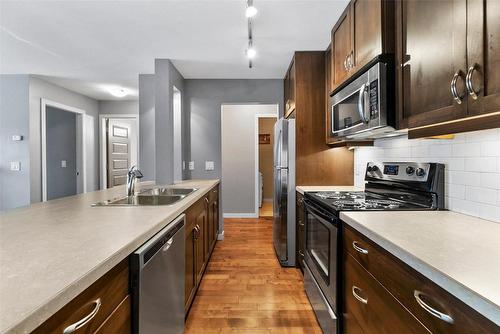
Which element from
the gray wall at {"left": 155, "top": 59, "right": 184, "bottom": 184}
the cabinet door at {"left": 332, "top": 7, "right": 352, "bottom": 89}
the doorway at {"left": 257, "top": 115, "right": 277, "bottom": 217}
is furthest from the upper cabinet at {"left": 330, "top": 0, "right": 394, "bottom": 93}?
the doorway at {"left": 257, "top": 115, "right": 277, "bottom": 217}

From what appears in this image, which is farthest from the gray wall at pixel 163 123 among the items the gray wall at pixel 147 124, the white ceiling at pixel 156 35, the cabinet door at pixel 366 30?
the cabinet door at pixel 366 30

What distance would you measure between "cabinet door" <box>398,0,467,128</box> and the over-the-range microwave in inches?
4.0

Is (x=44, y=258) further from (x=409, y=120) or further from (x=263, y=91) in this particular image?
(x=263, y=91)

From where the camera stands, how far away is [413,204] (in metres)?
1.65

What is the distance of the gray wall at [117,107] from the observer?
549 cm

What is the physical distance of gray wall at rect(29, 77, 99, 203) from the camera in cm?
399

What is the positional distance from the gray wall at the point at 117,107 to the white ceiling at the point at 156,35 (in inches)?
67.4

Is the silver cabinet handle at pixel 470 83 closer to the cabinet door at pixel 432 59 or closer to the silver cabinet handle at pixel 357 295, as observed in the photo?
the cabinet door at pixel 432 59

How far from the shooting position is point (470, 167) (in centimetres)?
137

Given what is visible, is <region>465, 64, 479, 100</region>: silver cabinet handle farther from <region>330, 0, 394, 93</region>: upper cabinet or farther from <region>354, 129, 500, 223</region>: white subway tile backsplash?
<region>330, 0, 394, 93</region>: upper cabinet

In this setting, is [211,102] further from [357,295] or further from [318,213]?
[357,295]

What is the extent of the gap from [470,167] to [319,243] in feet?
3.17

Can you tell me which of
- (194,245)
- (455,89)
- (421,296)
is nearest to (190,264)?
(194,245)

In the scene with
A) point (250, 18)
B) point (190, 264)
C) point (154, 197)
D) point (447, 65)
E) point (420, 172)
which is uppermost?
point (250, 18)
